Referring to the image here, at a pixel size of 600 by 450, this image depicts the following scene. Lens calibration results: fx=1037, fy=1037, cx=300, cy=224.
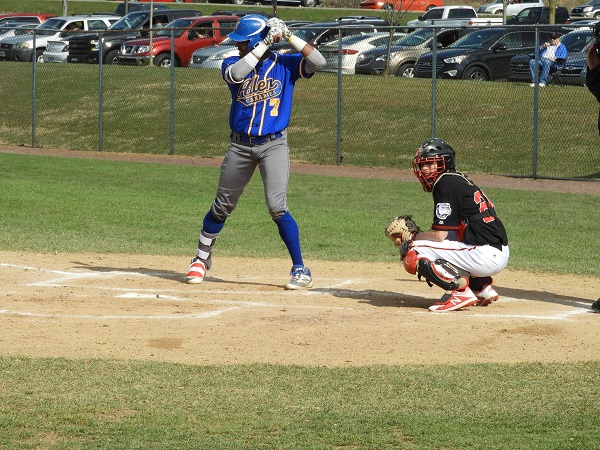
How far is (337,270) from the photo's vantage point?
1002cm

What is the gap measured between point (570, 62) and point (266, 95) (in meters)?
14.8

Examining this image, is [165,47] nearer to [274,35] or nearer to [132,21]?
[132,21]

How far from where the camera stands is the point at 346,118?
75.5ft

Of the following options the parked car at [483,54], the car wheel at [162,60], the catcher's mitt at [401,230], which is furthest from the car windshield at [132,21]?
the catcher's mitt at [401,230]

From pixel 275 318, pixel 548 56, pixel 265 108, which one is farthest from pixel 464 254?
pixel 548 56

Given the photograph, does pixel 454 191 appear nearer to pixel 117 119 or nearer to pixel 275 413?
pixel 275 413

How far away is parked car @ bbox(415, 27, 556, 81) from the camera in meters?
23.4

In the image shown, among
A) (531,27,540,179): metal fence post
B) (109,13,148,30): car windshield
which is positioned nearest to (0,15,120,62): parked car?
(109,13,148,30): car windshield

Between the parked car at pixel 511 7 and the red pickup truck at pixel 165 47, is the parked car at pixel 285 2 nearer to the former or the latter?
the parked car at pixel 511 7

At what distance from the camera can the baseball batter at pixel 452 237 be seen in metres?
7.61

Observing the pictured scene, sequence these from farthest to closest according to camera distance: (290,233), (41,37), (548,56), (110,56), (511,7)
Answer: (511,7) < (41,37) < (110,56) < (548,56) < (290,233)

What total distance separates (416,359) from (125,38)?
27005mm

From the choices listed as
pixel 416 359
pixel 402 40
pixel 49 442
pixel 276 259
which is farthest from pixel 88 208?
pixel 402 40

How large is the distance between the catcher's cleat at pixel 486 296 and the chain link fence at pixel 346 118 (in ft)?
35.4
